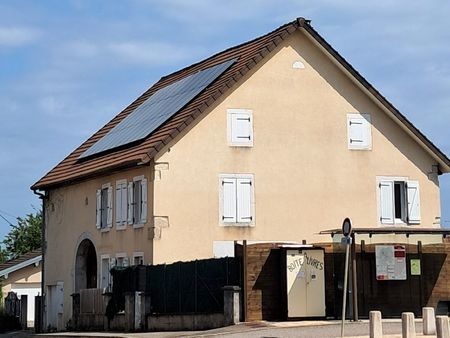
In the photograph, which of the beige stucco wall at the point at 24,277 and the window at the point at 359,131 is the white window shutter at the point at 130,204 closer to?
the window at the point at 359,131

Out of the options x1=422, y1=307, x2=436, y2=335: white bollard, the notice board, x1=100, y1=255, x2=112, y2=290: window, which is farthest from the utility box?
x1=100, y1=255, x2=112, y2=290: window

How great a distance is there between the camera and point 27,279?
58.2 metres

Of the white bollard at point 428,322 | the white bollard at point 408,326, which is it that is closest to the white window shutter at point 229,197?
the white bollard at point 428,322

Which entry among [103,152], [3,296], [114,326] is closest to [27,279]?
[3,296]

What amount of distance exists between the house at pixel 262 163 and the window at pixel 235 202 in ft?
0.12

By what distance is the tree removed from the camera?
79062 mm

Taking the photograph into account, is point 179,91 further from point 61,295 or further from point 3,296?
point 3,296

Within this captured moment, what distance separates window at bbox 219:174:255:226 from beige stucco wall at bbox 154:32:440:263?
23 cm

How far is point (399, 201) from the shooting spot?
40781 mm

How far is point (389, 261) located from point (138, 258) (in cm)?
982

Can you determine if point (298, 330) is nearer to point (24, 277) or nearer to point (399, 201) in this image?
point (399, 201)

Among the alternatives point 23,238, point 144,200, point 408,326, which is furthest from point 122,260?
point 23,238

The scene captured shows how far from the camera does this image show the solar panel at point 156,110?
39.7m

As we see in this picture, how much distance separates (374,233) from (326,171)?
7.37 meters
